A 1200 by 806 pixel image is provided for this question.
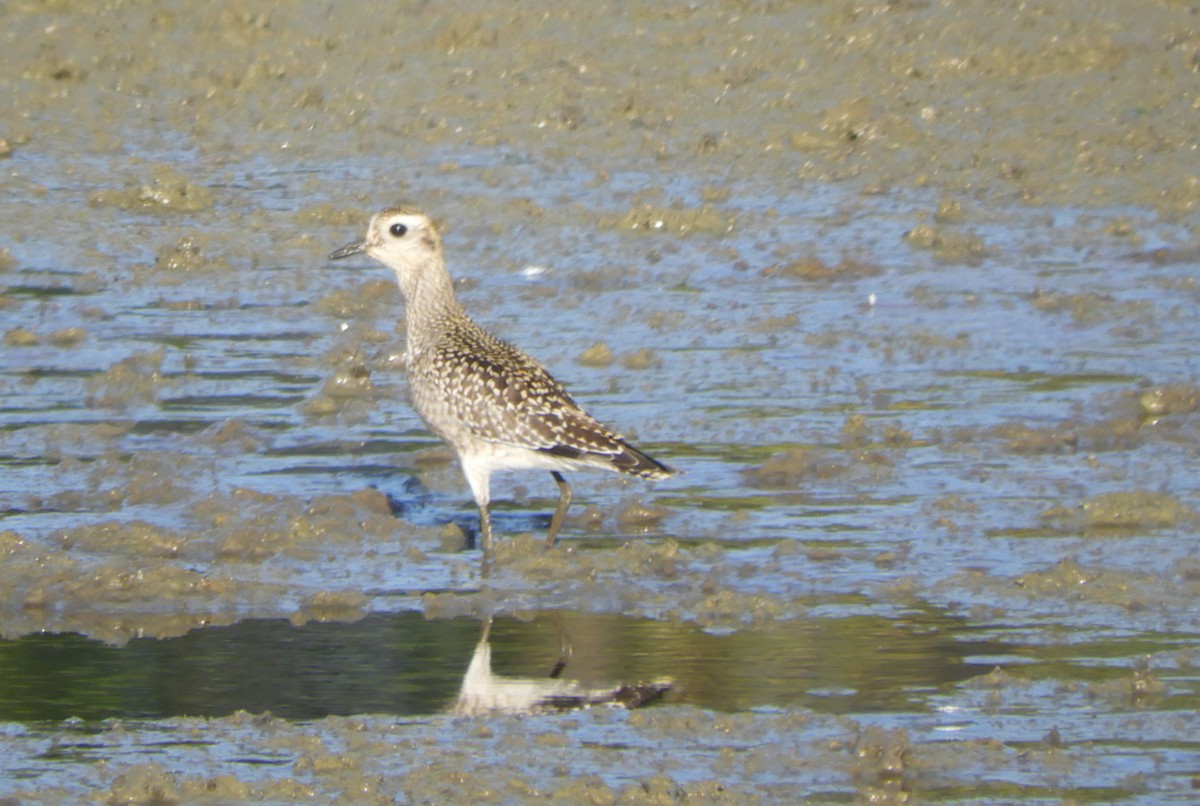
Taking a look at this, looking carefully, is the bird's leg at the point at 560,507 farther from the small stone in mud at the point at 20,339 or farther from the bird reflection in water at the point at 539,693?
the small stone in mud at the point at 20,339

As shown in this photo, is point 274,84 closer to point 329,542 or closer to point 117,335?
point 117,335

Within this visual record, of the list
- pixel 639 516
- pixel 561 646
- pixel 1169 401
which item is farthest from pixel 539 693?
pixel 1169 401

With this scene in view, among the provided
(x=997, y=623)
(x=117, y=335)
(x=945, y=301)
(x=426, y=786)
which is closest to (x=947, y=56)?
(x=945, y=301)

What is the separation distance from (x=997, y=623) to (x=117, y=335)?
5.50 meters

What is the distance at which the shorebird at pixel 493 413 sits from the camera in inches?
339

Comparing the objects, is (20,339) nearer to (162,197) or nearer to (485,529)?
(162,197)

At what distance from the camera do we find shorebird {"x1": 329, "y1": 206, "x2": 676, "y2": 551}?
862cm

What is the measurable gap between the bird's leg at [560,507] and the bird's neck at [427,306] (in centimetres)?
89

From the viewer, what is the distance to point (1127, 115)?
48.8ft

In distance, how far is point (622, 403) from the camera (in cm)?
1051

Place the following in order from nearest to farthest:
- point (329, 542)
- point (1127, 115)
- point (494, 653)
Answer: point (494, 653) → point (329, 542) → point (1127, 115)

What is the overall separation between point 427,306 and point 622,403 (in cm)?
126

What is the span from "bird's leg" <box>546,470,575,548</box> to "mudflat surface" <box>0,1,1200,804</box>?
4.3 inches

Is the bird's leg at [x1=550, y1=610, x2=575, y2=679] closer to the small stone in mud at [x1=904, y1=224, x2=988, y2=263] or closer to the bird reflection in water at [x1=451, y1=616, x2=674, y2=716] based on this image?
Result: the bird reflection in water at [x1=451, y1=616, x2=674, y2=716]
